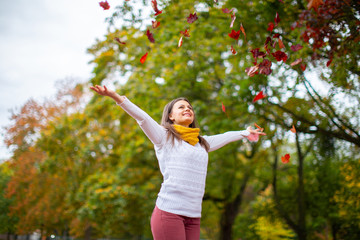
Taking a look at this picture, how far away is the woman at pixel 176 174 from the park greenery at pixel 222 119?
1.05 metres

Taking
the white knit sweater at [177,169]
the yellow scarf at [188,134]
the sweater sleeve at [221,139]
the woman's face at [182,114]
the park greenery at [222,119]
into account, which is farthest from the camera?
the park greenery at [222,119]

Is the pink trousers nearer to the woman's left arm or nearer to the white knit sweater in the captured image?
the white knit sweater

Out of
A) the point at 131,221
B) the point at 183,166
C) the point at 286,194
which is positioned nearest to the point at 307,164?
the point at 286,194

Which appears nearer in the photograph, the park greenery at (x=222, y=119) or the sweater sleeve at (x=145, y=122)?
the sweater sleeve at (x=145, y=122)

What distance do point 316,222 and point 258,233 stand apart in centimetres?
193

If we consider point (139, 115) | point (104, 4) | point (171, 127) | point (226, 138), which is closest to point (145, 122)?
point (139, 115)

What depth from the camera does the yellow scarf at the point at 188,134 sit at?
2559 mm

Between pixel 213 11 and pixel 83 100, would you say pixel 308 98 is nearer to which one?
pixel 213 11

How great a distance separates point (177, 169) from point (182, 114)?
1.75ft

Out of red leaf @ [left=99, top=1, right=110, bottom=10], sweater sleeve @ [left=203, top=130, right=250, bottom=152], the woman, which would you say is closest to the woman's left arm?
sweater sleeve @ [left=203, top=130, right=250, bottom=152]

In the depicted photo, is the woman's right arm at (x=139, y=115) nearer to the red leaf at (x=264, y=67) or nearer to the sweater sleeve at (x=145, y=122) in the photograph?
the sweater sleeve at (x=145, y=122)

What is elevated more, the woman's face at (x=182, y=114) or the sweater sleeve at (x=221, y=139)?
the woman's face at (x=182, y=114)

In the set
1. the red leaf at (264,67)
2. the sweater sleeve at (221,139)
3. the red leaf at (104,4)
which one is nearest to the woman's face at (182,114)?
the sweater sleeve at (221,139)

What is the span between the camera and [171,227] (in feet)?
7.32
